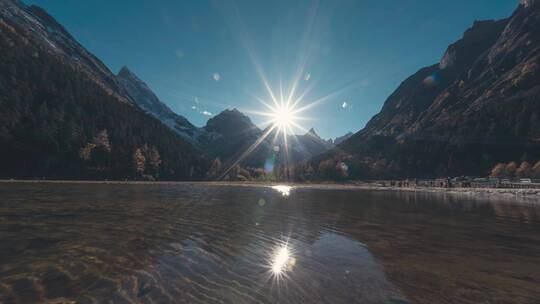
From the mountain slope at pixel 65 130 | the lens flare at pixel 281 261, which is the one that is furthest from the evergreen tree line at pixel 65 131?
the lens flare at pixel 281 261

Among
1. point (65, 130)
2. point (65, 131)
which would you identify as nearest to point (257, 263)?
point (65, 131)

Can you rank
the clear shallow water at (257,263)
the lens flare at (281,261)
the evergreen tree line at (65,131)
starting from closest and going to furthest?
the clear shallow water at (257,263) < the lens flare at (281,261) < the evergreen tree line at (65,131)

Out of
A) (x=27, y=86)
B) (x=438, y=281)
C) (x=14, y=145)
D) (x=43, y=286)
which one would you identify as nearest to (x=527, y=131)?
(x=438, y=281)

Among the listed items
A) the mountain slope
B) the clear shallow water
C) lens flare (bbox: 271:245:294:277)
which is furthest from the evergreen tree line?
lens flare (bbox: 271:245:294:277)

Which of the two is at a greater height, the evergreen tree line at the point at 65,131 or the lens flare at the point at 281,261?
the evergreen tree line at the point at 65,131

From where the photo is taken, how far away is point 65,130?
120875mm

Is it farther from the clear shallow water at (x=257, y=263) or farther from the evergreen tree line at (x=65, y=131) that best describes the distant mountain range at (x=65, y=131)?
the clear shallow water at (x=257, y=263)

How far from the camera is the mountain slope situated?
107938 millimetres

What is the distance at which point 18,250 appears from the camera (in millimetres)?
10531

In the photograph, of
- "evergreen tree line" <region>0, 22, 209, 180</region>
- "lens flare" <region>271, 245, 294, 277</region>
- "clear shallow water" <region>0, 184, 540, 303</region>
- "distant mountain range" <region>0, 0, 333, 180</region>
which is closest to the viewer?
"clear shallow water" <region>0, 184, 540, 303</region>

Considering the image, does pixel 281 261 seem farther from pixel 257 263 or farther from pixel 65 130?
pixel 65 130

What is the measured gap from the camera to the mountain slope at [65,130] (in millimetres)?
107938

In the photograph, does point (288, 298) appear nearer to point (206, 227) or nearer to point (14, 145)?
point (206, 227)

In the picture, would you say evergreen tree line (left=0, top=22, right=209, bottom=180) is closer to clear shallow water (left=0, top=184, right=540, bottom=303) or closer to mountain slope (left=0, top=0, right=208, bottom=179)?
mountain slope (left=0, top=0, right=208, bottom=179)
